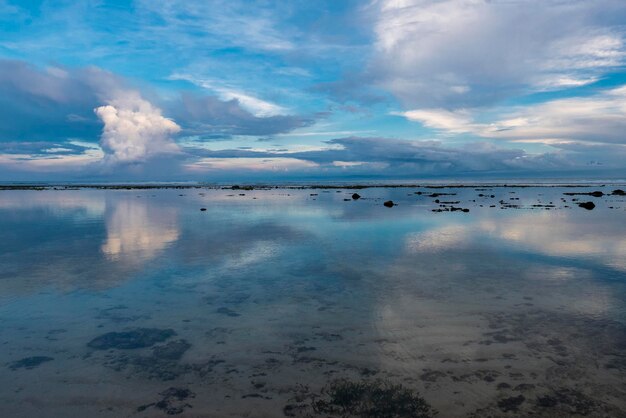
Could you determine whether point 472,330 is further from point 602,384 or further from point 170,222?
point 170,222

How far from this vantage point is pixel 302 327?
31.5 feet

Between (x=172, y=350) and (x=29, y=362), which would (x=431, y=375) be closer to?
(x=172, y=350)

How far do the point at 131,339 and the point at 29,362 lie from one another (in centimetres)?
189

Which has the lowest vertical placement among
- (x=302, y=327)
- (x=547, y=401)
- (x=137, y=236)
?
(x=547, y=401)

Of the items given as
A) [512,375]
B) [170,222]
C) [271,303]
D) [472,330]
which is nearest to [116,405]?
[271,303]

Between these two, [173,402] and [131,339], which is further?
[131,339]

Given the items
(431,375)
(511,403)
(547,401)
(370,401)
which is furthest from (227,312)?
(547,401)

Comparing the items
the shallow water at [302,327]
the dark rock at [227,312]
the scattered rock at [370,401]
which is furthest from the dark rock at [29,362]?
the scattered rock at [370,401]

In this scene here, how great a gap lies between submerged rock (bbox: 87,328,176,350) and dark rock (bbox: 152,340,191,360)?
0.34 m

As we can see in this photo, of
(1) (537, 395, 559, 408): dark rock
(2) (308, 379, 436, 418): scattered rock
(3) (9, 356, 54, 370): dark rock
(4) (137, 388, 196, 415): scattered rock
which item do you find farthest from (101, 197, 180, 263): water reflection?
(1) (537, 395, 559, 408): dark rock

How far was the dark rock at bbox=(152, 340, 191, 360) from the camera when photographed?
8109 mm

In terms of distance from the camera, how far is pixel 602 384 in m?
6.94

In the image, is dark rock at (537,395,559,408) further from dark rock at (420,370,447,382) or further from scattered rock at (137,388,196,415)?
scattered rock at (137,388,196,415)

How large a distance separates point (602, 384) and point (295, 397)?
5443 mm
